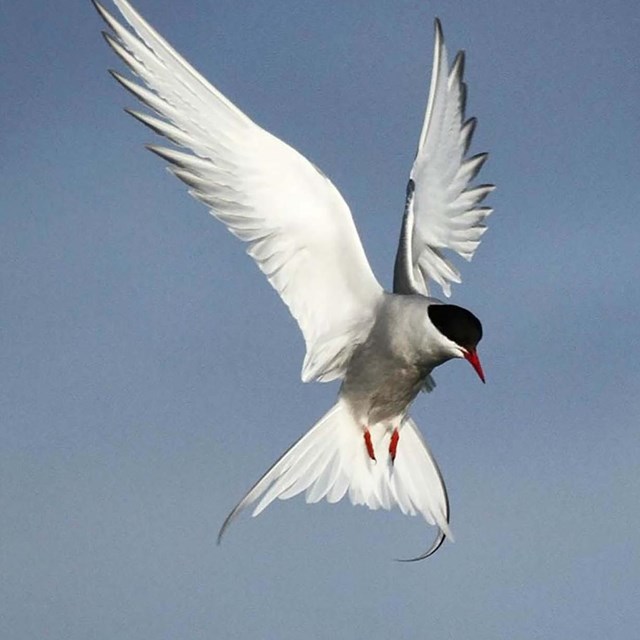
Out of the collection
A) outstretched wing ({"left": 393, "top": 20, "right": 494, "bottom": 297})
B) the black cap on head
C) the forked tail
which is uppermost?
outstretched wing ({"left": 393, "top": 20, "right": 494, "bottom": 297})

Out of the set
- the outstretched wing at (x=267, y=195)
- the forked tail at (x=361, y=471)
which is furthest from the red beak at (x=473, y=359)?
the forked tail at (x=361, y=471)

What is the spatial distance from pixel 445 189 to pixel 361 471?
2313 mm

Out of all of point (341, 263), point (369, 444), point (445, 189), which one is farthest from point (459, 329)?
point (445, 189)

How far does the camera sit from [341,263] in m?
9.45

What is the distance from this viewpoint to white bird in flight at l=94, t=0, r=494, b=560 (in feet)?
28.4

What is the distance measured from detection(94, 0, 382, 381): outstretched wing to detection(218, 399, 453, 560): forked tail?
500 millimetres

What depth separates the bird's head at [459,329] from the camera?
905cm

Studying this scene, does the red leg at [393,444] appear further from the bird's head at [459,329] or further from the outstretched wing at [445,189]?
the bird's head at [459,329]

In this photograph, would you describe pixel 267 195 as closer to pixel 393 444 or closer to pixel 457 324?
pixel 457 324

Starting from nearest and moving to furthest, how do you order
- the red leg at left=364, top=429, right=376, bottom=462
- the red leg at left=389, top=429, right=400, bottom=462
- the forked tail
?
1. the forked tail
2. the red leg at left=364, top=429, right=376, bottom=462
3. the red leg at left=389, top=429, right=400, bottom=462

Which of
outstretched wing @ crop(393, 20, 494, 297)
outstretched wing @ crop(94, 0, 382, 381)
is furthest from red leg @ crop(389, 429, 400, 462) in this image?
outstretched wing @ crop(393, 20, 494, 297)

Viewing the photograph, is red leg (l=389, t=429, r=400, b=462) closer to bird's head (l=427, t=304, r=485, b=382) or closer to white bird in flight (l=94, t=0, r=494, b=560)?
white bird in flight (l=94, t=0, r=494, b=560)

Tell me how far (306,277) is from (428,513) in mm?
2024

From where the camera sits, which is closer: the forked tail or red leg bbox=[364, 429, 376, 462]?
the forked tail
